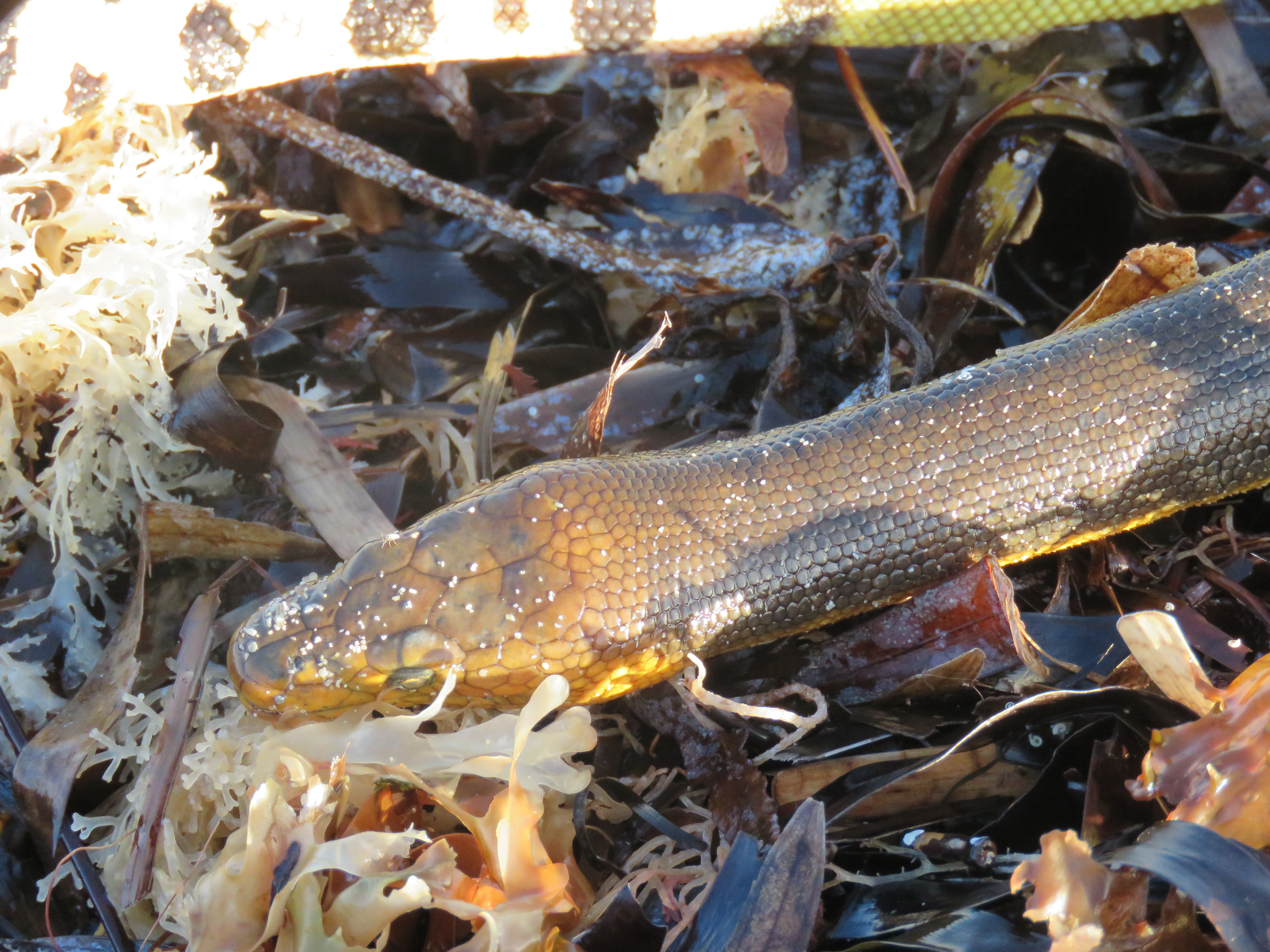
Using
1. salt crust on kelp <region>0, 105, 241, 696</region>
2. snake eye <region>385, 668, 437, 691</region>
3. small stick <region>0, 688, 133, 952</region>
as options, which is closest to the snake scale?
snake eye <region>385, 668, 437, 691</region>

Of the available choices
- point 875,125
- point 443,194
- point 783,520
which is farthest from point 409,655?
point 875,125

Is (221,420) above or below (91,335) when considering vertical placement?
below

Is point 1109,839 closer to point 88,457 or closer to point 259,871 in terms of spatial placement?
point 259,871

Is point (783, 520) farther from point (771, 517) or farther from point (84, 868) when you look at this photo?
point (84, 868)

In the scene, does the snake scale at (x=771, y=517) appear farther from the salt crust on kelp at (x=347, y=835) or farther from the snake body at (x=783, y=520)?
the salt crust on kelp at (x=347, y=835)

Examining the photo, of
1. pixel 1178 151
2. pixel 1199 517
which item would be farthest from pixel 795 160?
pixel 1199 517

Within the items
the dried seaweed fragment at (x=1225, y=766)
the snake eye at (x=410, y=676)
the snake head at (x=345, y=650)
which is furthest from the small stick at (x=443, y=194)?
the dried seaweed fragment at (x=1225, y=766)
